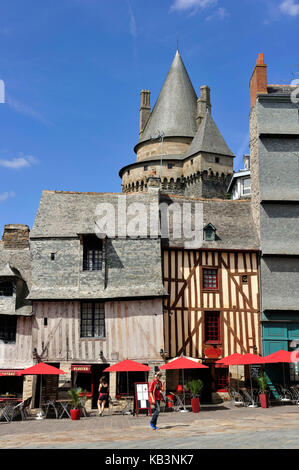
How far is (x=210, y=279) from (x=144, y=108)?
35.7 metres

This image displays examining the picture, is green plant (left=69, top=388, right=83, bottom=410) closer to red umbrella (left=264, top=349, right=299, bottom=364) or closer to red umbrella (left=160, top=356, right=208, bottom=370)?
red umbrella (left=160, top=356, right=208, bottom=370)

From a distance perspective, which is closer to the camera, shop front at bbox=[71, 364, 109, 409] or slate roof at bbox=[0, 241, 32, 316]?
shop front at bbox=[71, 364, 109, 409]

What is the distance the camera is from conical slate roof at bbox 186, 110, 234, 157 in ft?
146

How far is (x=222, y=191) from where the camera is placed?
147ft

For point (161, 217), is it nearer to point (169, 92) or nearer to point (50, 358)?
point (50, 358)

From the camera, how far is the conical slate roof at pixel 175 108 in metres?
49.2

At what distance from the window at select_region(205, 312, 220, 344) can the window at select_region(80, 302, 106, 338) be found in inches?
163

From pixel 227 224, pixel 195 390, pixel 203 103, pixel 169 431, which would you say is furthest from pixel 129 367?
pixel 203 103

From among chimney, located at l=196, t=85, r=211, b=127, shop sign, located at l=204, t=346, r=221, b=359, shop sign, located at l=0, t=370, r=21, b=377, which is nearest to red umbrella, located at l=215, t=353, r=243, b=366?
shop sign, located at l=204, t=346, r=221, b=359

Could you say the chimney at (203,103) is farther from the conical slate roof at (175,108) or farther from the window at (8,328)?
the window at (8,328)

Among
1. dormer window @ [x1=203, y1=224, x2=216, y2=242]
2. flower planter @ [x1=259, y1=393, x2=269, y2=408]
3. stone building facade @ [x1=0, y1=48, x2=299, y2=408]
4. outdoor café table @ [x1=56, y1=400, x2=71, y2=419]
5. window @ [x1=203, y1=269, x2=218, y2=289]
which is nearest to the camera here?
outdoor café table @ [x1=56, y1=400, x2=71, y2=419]

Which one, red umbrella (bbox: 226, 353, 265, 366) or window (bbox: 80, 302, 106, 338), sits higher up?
window (bbox: 80, 302, 106, 338)

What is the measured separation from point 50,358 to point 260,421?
875 cm

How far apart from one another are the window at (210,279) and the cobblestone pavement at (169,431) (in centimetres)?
549
